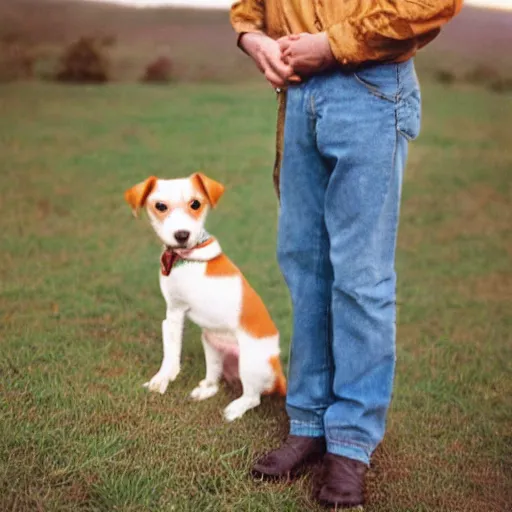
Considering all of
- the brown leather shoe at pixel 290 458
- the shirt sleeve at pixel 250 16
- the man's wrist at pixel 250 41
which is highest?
the shirt sleeve at pixel 250 16

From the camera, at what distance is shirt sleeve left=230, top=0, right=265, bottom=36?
2.78 m

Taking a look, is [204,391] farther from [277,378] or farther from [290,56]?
[290,56]

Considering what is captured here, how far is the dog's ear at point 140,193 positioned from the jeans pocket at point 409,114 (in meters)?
0.94

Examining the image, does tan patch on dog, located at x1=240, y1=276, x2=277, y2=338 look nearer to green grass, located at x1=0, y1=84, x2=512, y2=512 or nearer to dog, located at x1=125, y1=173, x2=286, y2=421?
dog, located at x1=125, y1=173, x2=286, y2=421

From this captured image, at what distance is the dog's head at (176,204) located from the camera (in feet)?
9.82

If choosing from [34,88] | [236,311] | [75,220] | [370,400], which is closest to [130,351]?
[236,311]

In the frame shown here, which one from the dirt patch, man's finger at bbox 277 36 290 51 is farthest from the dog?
the dirt patch

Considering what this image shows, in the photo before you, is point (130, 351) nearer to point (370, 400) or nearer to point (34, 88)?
point (370, 400)

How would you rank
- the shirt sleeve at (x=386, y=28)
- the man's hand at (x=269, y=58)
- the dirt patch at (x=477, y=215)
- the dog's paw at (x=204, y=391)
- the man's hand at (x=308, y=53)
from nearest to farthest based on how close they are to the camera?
the shirt sleeve at (x=386, y=28)
the man's hand at (x=308, y=53)
the man's hand at (x=269, y=58)
the dog's paw at (x=204, y=391)
the dirt patch at (x=477, y=215)

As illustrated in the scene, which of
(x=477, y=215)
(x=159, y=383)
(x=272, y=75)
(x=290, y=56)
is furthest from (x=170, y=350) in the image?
(x=477, y=215)

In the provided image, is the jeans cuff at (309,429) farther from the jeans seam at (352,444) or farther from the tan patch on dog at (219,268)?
the tan patch on dog at (219,268)

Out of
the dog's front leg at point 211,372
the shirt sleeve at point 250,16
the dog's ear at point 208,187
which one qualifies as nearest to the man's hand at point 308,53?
the shirt sleeve at point 250,16

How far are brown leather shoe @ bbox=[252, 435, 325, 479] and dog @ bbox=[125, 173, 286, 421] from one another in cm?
35

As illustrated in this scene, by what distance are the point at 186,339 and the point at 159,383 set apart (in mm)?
680
